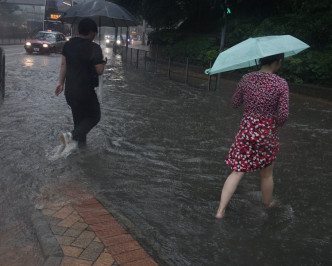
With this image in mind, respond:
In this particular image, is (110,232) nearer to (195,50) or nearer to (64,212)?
(64,212)

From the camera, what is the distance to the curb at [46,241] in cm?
283

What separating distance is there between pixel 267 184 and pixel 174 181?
4.14 feet

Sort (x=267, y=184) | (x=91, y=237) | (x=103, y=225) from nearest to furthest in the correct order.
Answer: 1. (x=91, y=237)
2. (x=103, y=225)
3. (x=267, y=184)

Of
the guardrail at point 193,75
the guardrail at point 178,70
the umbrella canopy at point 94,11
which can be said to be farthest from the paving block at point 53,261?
the guardrail at point 178,70

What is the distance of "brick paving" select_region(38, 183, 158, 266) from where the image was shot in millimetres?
2869

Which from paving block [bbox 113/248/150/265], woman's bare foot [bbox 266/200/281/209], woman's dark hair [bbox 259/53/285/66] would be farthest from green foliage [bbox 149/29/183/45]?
paving block [bbox 113/248/150/265]

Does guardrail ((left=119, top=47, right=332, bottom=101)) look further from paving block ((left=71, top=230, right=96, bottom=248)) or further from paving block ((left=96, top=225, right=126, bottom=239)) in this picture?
paving block ((left=71, top=230, right=96, bottom=248))

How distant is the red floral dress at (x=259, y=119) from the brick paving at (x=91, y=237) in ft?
4.27

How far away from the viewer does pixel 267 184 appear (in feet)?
13.3

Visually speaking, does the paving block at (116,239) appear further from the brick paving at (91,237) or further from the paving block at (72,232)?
the paving block at (72,232)

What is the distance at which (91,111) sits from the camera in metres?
5.48

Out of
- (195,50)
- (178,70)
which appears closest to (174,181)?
(178,70)

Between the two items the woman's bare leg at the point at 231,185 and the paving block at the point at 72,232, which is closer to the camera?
the paving block at the point at 72,232

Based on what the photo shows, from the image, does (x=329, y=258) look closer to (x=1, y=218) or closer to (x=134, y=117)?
(x=1, y=218)
